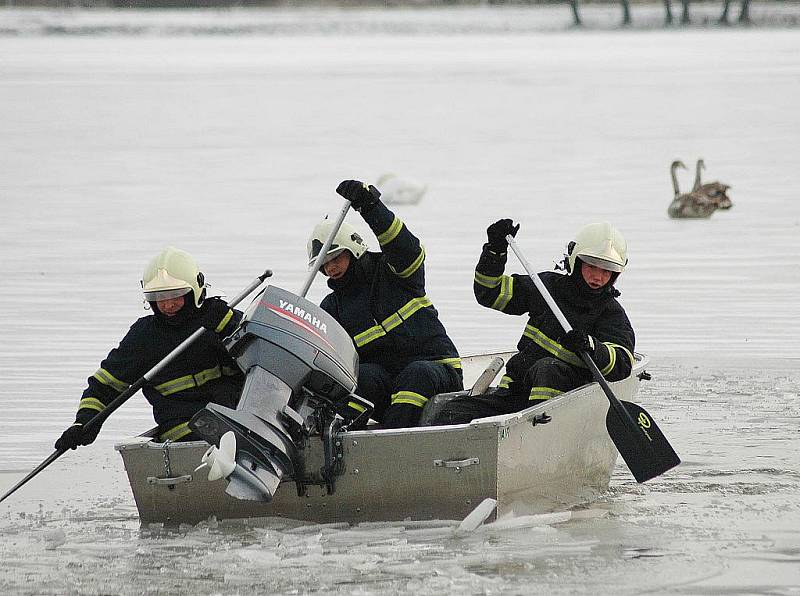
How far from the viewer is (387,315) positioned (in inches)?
242

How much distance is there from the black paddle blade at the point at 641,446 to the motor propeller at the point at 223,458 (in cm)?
151

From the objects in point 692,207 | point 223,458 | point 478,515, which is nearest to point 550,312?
point 478,515

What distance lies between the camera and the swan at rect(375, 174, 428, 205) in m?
15.4

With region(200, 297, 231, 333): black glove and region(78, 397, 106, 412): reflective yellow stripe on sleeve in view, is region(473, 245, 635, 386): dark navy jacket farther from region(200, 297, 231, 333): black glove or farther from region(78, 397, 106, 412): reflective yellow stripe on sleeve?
region(78, 397, 106, 412): reflective yellow stripe on sleeve

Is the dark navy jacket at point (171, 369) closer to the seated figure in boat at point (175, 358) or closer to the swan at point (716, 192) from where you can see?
the seated figure in boat at point (175, 358)

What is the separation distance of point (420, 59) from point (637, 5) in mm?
35620

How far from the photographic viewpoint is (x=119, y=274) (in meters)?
11.5

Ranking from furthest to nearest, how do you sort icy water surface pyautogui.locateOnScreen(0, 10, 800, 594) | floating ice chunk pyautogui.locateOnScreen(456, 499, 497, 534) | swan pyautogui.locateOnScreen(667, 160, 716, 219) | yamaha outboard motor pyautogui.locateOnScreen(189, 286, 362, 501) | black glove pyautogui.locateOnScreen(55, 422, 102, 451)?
1. swan pyautogui.locateOnScreen(667, 160, 716, 219)
2. black glove pyautogui.locateOnScreen(55, 422, 102, 451)
3. floating ice chunk pyautogui.locateOnScreen(456, 499, 497, 534)
4. icy water surface pyautogui.locateOnScreen(0, 10, 800, 594)
5. yamaha outboard motor pyautogui.locateOnScreen(189, 286, 362, 501)

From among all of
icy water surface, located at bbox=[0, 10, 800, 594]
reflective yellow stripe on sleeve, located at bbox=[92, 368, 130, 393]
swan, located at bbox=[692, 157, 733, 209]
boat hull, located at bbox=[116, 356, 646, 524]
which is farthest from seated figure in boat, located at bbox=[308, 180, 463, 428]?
swan, located at bbox=[692, 157, 733, 209]

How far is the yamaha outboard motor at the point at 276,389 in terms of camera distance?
510cm

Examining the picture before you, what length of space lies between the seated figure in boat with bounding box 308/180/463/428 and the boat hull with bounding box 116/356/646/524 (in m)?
0.56

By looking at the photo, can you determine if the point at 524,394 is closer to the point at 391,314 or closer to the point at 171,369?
the point at 391,314

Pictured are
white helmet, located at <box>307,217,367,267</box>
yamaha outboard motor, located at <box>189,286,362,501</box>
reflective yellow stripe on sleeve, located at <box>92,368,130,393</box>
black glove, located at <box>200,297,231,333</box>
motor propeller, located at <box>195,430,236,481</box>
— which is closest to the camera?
motor propeller, located at <box>195,430,236,481</box>

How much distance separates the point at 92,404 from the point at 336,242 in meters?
1.08
